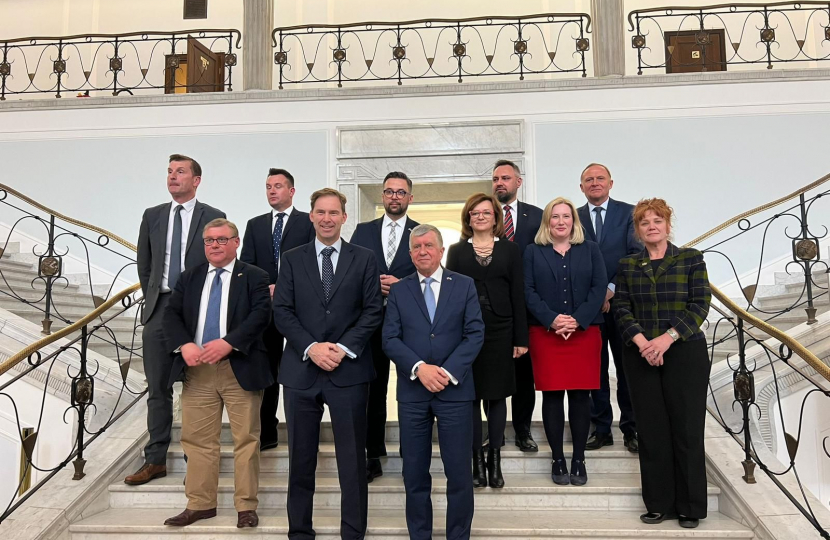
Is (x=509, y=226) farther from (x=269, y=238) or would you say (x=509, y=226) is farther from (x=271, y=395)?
(x=271, y=395)

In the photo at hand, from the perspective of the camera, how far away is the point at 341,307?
3.34 metres

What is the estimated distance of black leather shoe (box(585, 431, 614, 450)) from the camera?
13.2 ft

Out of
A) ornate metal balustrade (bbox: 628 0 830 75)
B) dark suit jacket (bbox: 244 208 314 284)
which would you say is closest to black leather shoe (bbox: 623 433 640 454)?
dark suit jacket (bbox: 244 208 314 284)

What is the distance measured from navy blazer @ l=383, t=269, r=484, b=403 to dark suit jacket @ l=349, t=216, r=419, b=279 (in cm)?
52

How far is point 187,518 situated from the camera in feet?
11.3

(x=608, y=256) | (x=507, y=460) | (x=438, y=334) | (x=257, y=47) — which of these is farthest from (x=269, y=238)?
(x=257, y=47)

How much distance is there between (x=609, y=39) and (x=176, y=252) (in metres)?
5.50

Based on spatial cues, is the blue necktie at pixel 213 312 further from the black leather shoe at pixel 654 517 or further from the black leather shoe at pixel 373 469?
the black leather shoe at pixel 654 517

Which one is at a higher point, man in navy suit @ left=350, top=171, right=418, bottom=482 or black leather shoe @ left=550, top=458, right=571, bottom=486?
man in navy suit @ left=350, top=171, right=418, bottom=482

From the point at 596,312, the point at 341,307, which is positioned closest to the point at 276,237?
the point at 341,307

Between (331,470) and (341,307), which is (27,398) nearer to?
(331,470)

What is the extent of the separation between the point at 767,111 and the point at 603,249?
4.24 meters

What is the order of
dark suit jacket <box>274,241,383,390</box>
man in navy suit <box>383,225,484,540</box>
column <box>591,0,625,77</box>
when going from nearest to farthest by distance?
1. man in navy suit <box>383,225,484,540</box>
2. dark suit jacket <box>274,241,383,390</box>
3. column <box>591,0,625,77</box>

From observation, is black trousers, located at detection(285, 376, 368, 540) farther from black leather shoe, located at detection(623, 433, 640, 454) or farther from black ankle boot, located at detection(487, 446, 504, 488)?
black leather shoe, located at detection(623, 433, 640, 454)
